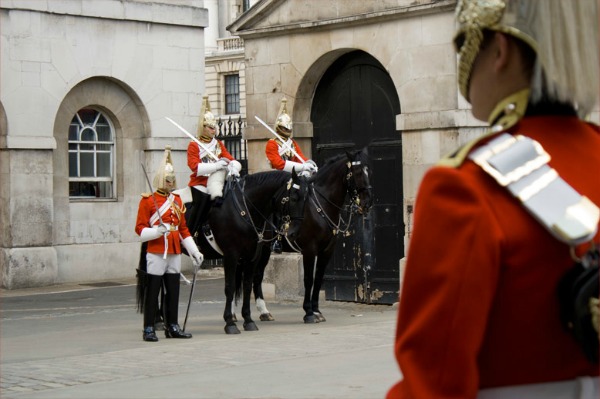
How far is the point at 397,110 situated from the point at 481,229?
49.1 feet

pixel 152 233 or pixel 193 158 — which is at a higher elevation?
pixel 193 158

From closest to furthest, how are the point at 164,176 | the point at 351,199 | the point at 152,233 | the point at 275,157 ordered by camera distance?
the point at 152,233
the point at 164,176
the point at 351,199
the point at 275,157

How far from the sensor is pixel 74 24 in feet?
79.4

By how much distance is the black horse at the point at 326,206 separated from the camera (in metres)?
15.2

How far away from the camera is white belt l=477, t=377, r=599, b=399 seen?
7.63 feet

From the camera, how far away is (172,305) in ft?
46.0

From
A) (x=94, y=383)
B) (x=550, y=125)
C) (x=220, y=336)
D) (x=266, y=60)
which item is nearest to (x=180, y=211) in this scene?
(x=220, y=336)

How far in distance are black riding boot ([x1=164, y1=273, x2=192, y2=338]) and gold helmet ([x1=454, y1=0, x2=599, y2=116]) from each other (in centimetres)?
1170

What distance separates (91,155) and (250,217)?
1025 centimetres

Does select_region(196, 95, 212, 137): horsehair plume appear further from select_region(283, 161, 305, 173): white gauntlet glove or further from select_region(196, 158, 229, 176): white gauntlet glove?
select_region(283, 161, 305, 173): white gauntlet glove

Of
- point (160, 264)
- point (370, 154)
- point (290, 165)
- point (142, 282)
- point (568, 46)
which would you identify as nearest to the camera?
point (568, 46)

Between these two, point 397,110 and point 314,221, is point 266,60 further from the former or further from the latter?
point 314,221

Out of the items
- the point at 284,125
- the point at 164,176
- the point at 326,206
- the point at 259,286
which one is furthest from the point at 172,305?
the point at 284,125

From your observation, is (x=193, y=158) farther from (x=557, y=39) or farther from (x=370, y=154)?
(x=557, y=39)
